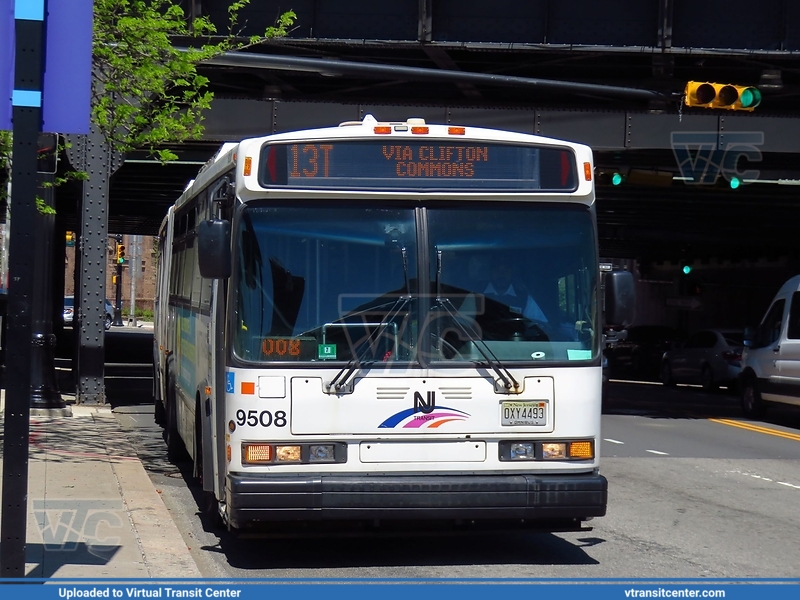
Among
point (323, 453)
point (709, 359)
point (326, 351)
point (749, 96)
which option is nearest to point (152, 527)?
point (323, 453)

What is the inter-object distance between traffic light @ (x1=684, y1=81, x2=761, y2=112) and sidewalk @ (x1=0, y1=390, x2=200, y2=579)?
8.66 metres

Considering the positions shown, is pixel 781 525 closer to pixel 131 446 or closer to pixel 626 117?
pixel 131 446

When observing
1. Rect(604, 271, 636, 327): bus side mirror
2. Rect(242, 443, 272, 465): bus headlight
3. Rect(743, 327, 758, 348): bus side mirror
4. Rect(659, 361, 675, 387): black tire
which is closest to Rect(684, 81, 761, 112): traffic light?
Rect(743, 327, 758, 348): bus side mirror

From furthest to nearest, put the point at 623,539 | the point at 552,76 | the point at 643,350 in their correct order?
the point at 643,350
the point at 552,76
the point at 623,539

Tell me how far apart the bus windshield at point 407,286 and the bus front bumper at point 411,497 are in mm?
Answer: 792

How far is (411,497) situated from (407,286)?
1395 mm

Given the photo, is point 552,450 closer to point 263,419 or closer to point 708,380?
point 263,419

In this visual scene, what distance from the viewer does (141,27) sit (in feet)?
38.0

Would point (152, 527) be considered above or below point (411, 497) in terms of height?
below

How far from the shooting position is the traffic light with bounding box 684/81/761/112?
49.7 ft

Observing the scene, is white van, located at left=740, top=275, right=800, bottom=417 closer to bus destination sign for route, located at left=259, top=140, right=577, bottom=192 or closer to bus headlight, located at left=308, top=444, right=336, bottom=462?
bus destination sign for route, located at left=259, top=140, right=577, bottom=192

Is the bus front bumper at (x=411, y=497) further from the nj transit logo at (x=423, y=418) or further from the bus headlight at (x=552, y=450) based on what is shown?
the nj transit logo at (x=423, y=418)

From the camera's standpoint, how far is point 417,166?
7.87 m

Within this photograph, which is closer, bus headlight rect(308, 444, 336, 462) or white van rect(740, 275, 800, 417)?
bus headlight rect(308, 444, 336, 462)
